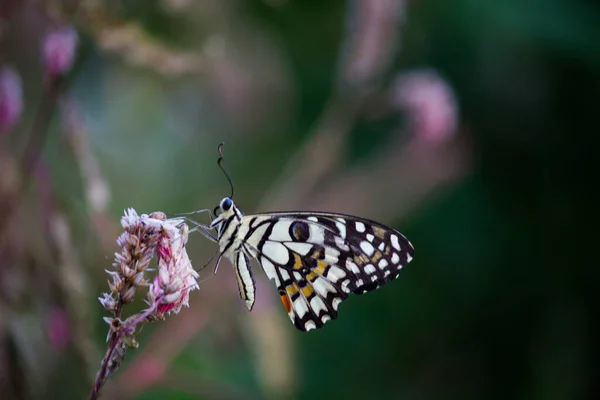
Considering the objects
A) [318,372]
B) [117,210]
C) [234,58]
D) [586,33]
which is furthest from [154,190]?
[586,33]

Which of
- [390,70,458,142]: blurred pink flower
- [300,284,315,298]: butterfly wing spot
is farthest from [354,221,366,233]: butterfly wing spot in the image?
[390,70,458,142]: blurred pink flower

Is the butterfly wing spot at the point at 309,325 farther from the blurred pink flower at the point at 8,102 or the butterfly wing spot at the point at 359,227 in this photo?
the blurred pink flower at the point at 8,102

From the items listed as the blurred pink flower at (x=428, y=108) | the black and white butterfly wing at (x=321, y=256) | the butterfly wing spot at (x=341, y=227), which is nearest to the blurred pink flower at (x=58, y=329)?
the black and white butterfly wing at (x=321, y=256)

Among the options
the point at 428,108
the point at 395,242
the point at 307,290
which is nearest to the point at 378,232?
the point at 395,242

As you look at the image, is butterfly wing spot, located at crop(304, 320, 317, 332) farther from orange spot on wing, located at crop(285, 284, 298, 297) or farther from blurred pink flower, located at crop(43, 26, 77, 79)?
blurred pink flower, located at crop(43, 26, 77, 79)

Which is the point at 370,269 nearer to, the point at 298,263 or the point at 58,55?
the point at 298,263
